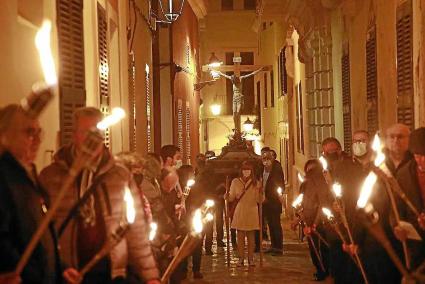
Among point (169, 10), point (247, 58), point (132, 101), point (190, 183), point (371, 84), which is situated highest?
point (247, 58)

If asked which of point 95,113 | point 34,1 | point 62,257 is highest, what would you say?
→ point 34,1

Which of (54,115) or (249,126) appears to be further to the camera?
(249,126)

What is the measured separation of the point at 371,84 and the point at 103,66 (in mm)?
5004

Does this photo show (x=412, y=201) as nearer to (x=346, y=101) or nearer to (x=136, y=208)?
(x=136, y=208)

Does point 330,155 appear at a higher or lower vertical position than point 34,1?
lower

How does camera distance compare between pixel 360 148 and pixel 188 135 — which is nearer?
pixel 360 148

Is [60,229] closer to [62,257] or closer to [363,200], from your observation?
[62,257]

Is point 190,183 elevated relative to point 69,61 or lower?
lower

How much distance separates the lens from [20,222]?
5.03 m

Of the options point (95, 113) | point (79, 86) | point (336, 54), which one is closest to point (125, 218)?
point (95, 113)

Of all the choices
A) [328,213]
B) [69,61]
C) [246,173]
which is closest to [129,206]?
[69,61]

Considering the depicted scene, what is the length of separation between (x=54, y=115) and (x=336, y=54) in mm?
11007

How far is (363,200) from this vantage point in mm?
7098

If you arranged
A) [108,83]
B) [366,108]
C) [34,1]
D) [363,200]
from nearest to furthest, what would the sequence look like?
[363,200] < [34,1] < [108,83] < [366,108]
